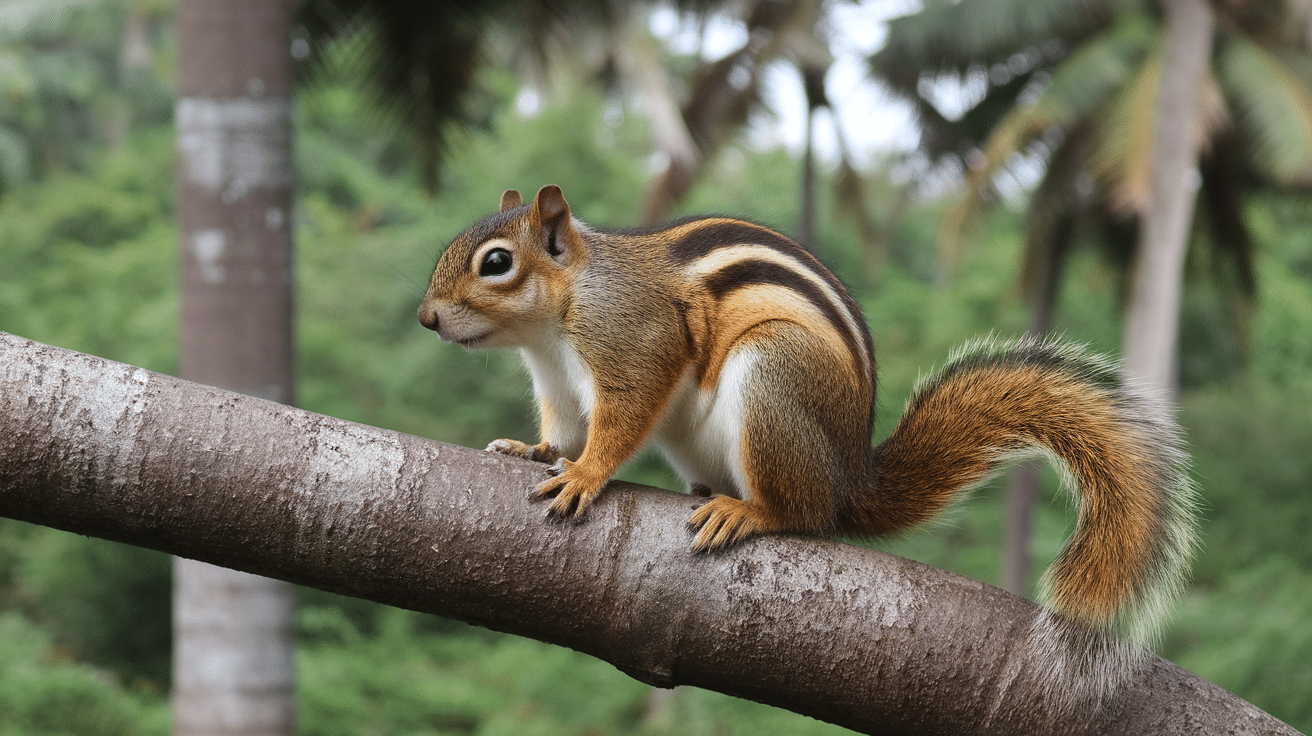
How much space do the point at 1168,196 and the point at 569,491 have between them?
44.5 feet

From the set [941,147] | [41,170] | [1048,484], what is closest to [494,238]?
[941,147]

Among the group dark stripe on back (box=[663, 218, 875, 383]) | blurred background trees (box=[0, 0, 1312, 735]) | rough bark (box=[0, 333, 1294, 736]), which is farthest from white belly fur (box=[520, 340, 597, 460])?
blurred background trees (box=[0, 0, 1312, 735])

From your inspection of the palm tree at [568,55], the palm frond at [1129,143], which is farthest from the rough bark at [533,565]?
the palm frond at [1129,143]

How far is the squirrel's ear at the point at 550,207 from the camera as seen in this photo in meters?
2.53

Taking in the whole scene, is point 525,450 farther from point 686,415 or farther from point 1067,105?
point 1067,105

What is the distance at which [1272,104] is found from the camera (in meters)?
14.9

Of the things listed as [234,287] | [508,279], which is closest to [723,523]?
[508,279]

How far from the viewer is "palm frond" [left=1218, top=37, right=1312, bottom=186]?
14094 millimetres

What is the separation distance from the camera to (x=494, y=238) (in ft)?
8.54

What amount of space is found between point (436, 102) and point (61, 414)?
8279 millimetres

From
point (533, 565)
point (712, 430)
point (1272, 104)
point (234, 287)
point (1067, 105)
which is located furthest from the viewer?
point (1067, 105)

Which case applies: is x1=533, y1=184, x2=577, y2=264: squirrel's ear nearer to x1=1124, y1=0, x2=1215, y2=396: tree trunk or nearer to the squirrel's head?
the squirrel's head

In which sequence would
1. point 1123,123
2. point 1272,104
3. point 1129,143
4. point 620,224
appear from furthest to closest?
point 620,224 < point 1272,104 < point 1123,123 < point 1129,143

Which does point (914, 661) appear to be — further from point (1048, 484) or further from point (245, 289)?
point (1048, 484)
